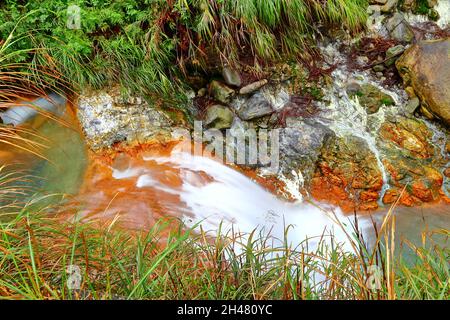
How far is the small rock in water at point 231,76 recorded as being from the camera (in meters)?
4.39

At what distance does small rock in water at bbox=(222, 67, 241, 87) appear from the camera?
439 cm

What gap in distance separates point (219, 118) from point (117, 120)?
4.35 ft

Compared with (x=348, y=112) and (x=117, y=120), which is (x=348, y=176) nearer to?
(x=348, y=112)

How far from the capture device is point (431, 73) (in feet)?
14.2

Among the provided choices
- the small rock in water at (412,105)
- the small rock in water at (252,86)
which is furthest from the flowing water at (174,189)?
the small rock in water at (252,86)

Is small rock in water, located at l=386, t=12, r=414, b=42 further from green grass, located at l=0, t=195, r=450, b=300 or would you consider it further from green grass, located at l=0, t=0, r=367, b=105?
green grass, located at l=0, t=195, r=450, b=300

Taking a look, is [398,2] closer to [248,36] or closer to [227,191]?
[248,36]

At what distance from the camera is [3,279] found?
1.81 m

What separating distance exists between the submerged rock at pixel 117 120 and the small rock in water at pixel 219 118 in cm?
54

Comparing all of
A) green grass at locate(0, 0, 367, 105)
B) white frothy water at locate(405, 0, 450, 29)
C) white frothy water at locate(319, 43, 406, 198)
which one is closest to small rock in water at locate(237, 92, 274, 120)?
green grass at locate(0, 0, 367, 105)

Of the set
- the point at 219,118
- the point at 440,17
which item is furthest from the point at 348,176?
the point at 440,17

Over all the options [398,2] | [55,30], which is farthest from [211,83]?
[398,2]

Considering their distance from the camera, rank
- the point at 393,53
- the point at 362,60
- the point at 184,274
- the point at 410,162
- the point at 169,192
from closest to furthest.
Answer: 1. the point at 184,274
2. the point at 169,192
3. the point at 410,162
4. the point at 393,53
5. the point at 362,60
